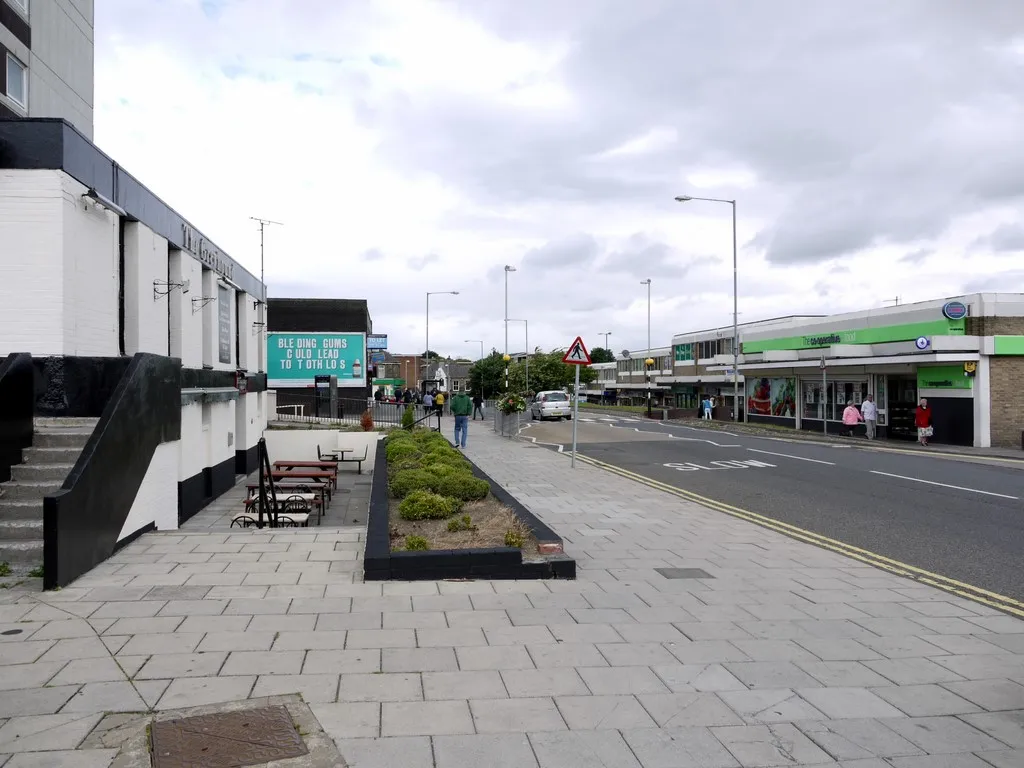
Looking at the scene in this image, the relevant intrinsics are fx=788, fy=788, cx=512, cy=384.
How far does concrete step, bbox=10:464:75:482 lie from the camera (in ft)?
26.5

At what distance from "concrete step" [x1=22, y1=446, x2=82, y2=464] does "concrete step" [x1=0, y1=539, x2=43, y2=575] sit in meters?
1.65

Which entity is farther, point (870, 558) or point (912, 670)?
point (870, 558)

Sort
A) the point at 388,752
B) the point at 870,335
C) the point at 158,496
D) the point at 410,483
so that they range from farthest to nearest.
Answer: the point at 870,335 < the point at 410,483 < the point at 158,496 < the point at 388,752

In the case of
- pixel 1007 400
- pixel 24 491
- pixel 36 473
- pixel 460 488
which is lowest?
Answer: pixel 460 488

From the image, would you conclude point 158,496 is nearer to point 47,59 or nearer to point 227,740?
point 227,740

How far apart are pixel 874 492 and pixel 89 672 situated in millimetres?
14160

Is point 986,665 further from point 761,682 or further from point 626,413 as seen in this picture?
point 626,413

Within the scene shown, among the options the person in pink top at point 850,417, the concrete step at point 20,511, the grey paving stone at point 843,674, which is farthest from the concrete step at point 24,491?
the person in pink top at point 850,417

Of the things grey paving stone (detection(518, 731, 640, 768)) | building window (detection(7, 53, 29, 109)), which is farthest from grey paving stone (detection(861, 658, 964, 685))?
building window (detection(7, 53, 29, 109))

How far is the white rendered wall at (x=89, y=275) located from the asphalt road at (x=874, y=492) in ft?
33.6

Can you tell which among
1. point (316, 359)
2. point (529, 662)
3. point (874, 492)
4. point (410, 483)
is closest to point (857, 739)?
point (529, 662)

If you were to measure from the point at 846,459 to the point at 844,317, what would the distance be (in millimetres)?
16989

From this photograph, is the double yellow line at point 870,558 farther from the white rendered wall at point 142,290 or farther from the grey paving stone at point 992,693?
the white rendered wall at point 142,290

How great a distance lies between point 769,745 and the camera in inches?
163
